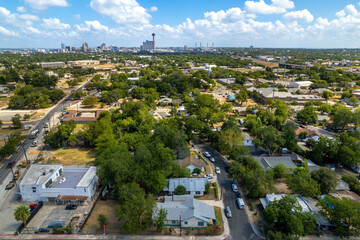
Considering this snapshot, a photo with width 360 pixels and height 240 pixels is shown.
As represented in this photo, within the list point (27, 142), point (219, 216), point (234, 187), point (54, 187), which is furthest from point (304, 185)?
point (27, 142)

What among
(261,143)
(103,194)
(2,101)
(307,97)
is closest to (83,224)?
(103,194)

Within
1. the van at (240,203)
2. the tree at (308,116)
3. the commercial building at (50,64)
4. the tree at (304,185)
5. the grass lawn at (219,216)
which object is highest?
→ the commercial building at (50,64)

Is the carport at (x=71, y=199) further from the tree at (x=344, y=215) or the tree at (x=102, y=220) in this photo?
the tree at (x=344, y=215)

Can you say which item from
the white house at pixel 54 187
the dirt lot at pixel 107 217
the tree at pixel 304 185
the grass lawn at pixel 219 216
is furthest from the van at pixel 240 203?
the white house at pixel 54 187

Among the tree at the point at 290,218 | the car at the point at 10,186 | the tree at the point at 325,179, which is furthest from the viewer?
the car at the point at 10,186

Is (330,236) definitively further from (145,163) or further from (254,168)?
(145,163)

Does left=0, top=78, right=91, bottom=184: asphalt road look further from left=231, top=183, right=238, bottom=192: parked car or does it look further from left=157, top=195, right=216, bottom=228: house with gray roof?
left=231, top=183, right=238, bottom=192: parked car

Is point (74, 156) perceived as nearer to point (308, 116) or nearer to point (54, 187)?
point (54, 187)
